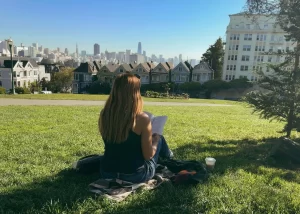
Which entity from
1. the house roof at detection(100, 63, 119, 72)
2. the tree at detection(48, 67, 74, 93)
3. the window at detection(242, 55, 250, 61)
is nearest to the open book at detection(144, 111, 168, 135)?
the tree at detection(48, 67, 74, 93)

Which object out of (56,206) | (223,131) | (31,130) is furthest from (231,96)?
(56,206)

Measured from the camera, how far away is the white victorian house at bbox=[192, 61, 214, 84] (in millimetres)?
57416

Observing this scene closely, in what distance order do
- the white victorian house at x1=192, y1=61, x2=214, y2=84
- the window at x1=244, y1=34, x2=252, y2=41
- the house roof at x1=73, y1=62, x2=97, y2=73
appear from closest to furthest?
the white victorian house at x1=192, y1=61, x2=214, y2=84 → the window at x1=244, y1=34, x2=252, y2=41 → the house roof at x1=73, y1=62, x2=97, y2=73

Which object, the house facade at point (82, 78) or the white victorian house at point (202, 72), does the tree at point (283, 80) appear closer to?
the white victorian house at point (202, 72)

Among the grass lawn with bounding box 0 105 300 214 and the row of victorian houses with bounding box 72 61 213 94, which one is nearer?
the grass lawn with bounding box 0 105 300 214

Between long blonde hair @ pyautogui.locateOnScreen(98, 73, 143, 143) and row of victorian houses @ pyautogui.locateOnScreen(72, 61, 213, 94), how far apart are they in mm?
53239

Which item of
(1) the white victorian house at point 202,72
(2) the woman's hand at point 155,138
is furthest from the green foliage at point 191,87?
(2) the woman's hand at point 155,138

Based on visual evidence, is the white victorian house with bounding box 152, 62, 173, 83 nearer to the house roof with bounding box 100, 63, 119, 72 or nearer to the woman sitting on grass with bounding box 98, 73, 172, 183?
the house roof with bounding box 100, 63, 119, 72

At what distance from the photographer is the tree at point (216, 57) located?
6191 centimetres

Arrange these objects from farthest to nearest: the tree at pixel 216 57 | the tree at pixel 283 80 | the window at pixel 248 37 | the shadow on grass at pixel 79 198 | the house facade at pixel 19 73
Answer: the tree at pixel 216 57 → the window at pixel 248 37 → the house facade at pixel 19 73 → the tree at pixel 283 80 → the shadow on grass at pixel 79 198

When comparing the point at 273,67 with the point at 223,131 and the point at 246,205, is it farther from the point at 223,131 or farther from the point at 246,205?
the point at 246,205

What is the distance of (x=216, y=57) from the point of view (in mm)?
63875

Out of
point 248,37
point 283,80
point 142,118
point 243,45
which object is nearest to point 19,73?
point 243,45

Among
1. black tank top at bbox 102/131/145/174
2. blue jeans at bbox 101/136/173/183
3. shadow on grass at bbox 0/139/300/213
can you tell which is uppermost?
black tank top at bbox 102/131/145/174
